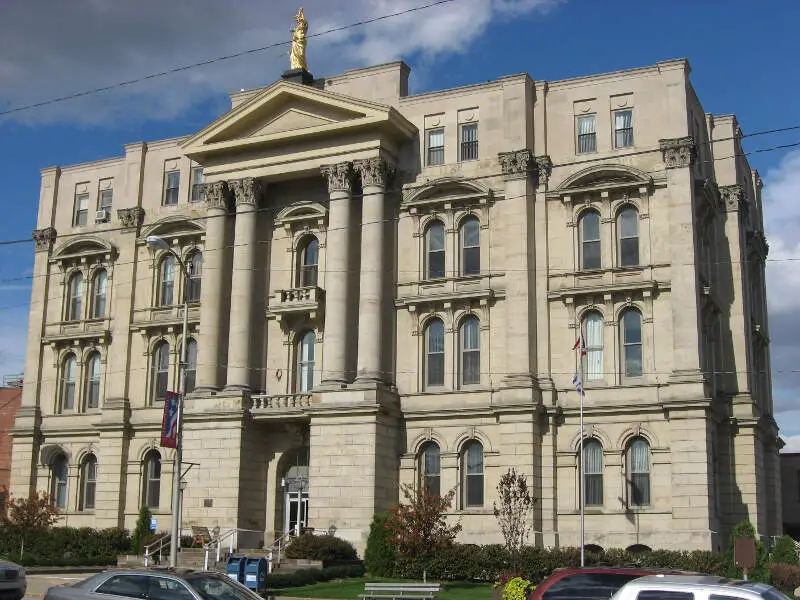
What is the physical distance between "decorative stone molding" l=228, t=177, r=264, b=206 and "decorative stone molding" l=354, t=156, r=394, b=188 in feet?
16.3

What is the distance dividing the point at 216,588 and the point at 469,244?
29.7m

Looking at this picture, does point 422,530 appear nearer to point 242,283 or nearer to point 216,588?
point 242,283

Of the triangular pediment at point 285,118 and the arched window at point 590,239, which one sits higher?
the triangular pediment at point 285,118

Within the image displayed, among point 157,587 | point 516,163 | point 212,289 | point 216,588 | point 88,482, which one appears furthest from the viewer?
point 88,482

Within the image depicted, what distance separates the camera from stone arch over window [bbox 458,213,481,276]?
46125mm

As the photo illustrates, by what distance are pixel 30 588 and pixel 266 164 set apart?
862 inches

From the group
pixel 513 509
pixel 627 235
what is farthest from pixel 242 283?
pixel 627 235

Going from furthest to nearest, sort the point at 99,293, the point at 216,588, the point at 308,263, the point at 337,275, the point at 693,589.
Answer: the point at 99,293 < the point at 308,263 < the point at 337,275 < the point at 216,588 < the point at 693,589

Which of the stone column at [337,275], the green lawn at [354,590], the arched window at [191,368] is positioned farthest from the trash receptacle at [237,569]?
the arched window at [191,368]

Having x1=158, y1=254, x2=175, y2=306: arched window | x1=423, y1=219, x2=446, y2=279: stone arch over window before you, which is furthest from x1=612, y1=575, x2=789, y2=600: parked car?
x1=158, y1=254, x2=175, y2=306: arched window

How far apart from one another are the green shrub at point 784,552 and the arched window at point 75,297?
3486cm

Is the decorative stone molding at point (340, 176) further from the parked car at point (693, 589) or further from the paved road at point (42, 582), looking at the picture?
the parked car at point (693, 589)

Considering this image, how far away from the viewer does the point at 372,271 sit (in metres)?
Result: 45.6

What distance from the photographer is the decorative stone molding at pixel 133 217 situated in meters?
54.0
